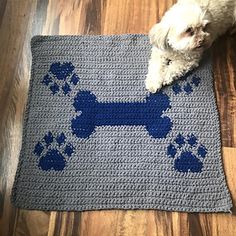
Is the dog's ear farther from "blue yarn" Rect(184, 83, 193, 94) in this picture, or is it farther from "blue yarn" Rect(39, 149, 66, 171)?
"blue yarn" Rect(39, 149, 66, 171)

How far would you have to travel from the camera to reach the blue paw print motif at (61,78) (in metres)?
1.27

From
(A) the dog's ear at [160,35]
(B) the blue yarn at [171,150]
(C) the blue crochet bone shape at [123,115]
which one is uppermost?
(A) the dog's ear at [160,35]

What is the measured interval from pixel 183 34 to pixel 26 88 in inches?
24.1

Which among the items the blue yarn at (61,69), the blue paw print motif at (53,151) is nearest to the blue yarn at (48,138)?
the blue paw print motif at (53,151)

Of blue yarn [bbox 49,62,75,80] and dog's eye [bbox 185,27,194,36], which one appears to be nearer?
dog's eye [bbox 185,27,194,36]

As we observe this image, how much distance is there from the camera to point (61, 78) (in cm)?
128

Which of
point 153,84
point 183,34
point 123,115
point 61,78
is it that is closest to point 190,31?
point 183,34

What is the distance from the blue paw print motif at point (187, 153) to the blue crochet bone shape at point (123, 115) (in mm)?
56

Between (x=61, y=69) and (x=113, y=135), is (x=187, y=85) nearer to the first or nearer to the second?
(x=113, y=135)

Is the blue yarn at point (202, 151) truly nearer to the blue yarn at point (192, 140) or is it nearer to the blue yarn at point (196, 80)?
the blue yarn at point (192, 140)

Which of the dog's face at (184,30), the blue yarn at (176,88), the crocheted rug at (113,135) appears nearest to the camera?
the dog's face at (184,30)

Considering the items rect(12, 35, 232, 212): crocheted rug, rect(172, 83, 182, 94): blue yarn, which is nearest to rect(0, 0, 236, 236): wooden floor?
rect(12, 35, 232, 212): crocheted rug

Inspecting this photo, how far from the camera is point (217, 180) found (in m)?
1.16

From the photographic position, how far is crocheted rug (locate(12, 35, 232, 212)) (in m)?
1.14
